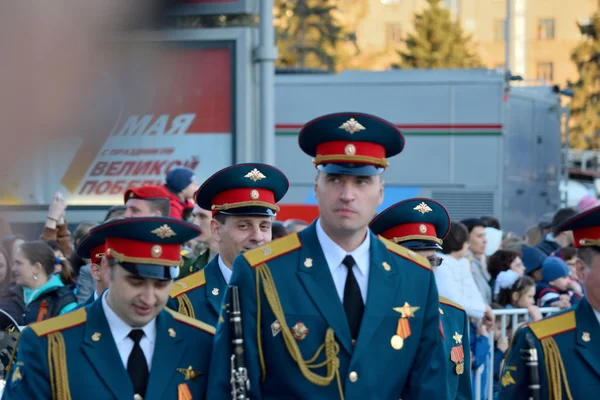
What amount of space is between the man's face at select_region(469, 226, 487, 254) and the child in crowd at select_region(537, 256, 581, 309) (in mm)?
1034

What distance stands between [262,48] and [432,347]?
913cm

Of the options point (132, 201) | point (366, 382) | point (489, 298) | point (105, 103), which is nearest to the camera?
point (366, 382)

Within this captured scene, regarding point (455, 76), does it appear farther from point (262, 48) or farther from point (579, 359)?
point (579, 359)

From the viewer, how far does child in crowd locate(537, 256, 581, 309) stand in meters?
11.2

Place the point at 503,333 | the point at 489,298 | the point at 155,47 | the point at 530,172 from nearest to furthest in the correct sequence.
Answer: the point at 503,333
the point at 489,298
the point at 155,47
the point at 530,172

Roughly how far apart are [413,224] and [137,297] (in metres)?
2.28

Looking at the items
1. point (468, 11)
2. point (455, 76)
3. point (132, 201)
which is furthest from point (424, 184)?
point (468, 11)

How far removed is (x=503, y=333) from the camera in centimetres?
1018

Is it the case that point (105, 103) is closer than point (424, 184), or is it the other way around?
point (105, 103)

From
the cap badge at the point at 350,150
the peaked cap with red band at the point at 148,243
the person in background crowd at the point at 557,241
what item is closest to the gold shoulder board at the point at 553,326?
the cap badge at the point at 350,150

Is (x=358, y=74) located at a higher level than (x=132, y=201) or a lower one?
higher

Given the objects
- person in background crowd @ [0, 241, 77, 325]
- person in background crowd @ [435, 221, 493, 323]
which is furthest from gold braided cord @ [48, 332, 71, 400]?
person in background crowd @ [435, 221, 493, 323]

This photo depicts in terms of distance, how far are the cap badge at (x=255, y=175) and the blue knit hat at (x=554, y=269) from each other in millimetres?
5471

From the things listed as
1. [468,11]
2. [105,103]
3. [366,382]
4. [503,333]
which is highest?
[468,11]
